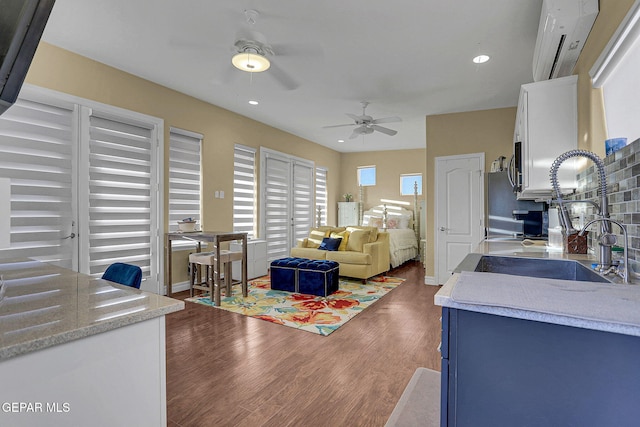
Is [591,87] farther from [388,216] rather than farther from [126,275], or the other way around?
[388,216]

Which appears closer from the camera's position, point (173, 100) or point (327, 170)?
point (173, 100)

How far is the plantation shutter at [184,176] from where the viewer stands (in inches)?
180

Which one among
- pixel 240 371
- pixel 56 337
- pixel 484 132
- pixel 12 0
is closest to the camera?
pixel 56 337

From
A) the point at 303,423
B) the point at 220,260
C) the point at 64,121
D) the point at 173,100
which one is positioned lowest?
the point at 303,423

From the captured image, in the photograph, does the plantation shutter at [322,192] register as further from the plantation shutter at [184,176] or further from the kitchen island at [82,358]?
the kitchen island at [82,358]

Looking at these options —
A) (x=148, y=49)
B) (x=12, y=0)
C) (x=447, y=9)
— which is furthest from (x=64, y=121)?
(x=447, y=9)

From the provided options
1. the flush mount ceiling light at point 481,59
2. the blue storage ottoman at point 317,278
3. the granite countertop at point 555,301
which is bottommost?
the blue storage ottoman at point 317,278

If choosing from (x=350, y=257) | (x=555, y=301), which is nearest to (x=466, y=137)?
(x=350, y=257)

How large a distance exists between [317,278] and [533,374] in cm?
362

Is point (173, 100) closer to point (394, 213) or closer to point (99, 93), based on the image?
point (99, 93)

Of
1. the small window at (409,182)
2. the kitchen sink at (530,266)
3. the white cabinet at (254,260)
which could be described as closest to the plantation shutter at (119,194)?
→ the white cabinet at (254,260)

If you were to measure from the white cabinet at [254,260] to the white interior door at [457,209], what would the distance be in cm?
296

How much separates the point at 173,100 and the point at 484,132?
4683 mm

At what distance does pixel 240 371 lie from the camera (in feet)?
7.81
